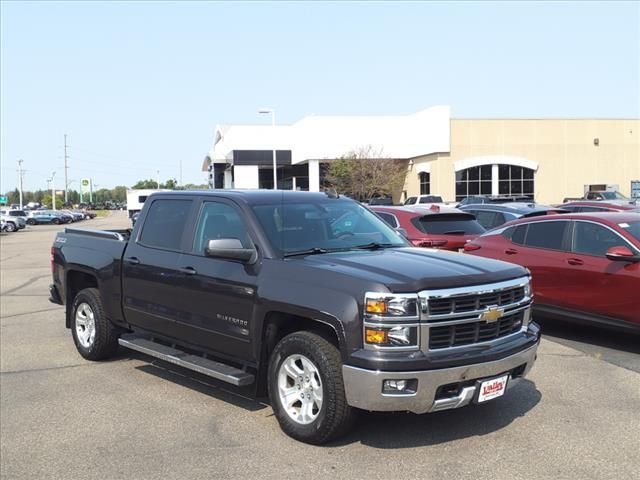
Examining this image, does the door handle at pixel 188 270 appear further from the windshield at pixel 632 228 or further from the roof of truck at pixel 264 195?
the windshield at pixel 632 228

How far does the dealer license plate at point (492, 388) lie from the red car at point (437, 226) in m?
5.86

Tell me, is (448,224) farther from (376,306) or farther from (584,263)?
(376,306)

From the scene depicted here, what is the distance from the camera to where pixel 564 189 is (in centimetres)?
5644

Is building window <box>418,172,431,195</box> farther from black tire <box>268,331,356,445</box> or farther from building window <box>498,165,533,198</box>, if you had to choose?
black tire <box>268,331,356,445</box>

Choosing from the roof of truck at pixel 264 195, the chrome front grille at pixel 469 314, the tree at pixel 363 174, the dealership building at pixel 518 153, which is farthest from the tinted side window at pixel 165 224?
the dealership building at pixel 518 153

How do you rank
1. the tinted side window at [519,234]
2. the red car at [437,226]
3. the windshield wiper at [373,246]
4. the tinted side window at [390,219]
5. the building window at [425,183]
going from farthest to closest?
the building window at [425,183]
the tinted side window at [390,219]
the red car at [437,226]
the tinted side window at [519,234]
the windshield wiper at [373,246]

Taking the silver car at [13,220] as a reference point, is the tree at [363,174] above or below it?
above

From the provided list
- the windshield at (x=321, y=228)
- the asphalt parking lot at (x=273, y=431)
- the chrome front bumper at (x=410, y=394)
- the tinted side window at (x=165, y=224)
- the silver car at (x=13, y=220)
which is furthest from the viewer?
the silver car at (x=13, y=220)

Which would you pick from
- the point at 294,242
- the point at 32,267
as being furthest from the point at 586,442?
the point at 32,267

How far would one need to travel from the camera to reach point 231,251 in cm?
514

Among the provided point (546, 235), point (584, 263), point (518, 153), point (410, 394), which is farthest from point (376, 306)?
point (518, 153)

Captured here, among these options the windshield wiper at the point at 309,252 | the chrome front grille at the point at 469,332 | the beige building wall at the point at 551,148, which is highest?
the beige building wall at the point at 551,148

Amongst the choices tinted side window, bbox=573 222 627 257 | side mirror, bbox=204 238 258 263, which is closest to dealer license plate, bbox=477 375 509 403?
side mirror, bbox=204 238 258 263

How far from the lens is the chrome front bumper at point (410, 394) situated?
169 inches
